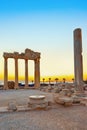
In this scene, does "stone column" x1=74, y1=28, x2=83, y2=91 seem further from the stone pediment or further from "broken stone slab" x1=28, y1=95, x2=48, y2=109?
the stone pediment

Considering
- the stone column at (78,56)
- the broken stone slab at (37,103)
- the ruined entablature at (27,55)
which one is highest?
the ruined entablature at (27,55)

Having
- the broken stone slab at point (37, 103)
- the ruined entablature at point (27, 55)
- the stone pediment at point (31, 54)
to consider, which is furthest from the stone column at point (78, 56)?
the stone pediment at point (31, 54)

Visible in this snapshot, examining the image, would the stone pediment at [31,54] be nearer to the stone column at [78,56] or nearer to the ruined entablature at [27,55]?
the ruined entablature at [27,55]

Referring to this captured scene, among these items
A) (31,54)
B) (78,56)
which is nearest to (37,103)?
(78,56)

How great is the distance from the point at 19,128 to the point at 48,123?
1.32 m

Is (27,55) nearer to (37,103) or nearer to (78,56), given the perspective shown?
(78,56)

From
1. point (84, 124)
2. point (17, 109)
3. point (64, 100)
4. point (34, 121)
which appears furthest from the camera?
Result: point (64, 100)

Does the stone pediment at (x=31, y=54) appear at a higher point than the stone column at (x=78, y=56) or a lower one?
higher

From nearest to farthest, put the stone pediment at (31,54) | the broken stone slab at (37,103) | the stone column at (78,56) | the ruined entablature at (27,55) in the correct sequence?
the broken stone slab at (37,103) → the stone column at (78,56) → the ruined entablature at (27,55) → the stone pediment at (31,54)

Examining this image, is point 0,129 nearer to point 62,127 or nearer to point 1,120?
point 1,120

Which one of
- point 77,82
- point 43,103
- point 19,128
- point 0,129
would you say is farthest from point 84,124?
point 77,82

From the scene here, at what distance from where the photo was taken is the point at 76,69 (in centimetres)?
1698

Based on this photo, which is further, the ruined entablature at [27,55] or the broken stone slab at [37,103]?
the ruined entablature at [27,55]

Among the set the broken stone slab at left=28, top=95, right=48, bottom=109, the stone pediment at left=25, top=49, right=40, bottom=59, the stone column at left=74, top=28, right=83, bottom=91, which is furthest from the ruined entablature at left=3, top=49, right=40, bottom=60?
the broken stone slab at left=28, top=95, right=48, bottom=109
